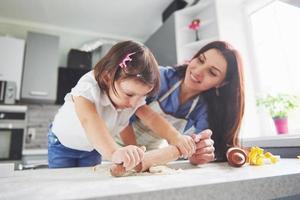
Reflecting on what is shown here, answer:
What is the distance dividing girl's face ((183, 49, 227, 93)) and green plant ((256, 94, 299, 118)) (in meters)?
0.57

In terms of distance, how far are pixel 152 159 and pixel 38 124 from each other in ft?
6.20

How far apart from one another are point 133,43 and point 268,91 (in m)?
0.98

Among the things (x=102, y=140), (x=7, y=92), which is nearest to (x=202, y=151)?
(x=102, y=140)

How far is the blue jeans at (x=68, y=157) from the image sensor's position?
0.81 m

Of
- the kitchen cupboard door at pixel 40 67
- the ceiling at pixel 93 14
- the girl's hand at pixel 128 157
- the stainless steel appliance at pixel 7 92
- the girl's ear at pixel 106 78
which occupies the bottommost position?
the girl's hand at pixel 128 157

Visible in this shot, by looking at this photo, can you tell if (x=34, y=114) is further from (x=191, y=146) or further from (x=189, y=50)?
(x=191, y=146)

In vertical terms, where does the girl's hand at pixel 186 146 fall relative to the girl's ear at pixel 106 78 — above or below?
below

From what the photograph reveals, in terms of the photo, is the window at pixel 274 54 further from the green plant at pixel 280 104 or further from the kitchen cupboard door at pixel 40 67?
the kitchen cupboard door at pixel 40 67

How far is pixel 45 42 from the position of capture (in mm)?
2082

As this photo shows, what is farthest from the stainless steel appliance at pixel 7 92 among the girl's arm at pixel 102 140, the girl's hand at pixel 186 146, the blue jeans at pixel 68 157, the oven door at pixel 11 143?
the girl's hand at pixel 186 146

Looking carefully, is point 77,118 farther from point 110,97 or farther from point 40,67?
point 40,67

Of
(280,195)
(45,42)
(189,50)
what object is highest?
(45,42)

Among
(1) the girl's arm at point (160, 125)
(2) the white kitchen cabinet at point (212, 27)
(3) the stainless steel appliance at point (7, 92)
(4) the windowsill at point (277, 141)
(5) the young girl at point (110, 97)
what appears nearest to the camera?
(5) the young girl at point (110, 97)

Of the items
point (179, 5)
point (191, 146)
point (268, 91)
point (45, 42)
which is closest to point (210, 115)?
point (191, 146)
